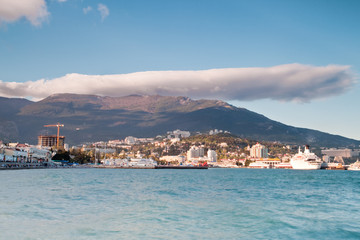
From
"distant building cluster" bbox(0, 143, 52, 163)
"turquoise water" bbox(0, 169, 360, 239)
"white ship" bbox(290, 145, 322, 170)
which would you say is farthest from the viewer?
"white ship" bbox(290, 145, 322, 170)

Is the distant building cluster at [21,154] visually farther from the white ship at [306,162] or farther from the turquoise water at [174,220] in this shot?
the white ship at [306,162]

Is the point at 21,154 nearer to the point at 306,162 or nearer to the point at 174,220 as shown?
the point at 306,162

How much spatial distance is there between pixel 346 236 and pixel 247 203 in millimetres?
10349

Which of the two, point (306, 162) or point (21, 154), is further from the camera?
point (306, 162)

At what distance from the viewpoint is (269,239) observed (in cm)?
1466

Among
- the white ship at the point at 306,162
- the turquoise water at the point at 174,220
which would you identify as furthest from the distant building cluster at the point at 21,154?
the white ship at the point at 306,162

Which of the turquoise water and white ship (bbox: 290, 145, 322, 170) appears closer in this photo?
the turquoise water

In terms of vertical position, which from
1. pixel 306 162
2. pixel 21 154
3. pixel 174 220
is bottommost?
pixel 174 220

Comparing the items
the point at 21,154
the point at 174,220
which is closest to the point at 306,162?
the point at 21,154

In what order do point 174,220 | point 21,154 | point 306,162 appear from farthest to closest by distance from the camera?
point 306,162 → point 21,154 → point 174,220

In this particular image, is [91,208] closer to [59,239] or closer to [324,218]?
[59,239]

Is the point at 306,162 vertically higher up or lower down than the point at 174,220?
higher up

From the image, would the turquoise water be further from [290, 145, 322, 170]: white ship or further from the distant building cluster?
[290, 145, 322, 170]: white ship

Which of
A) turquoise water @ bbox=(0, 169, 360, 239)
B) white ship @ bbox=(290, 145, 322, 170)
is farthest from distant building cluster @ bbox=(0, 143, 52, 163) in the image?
white ship @ bbox=(290, 145, 322, 170)
